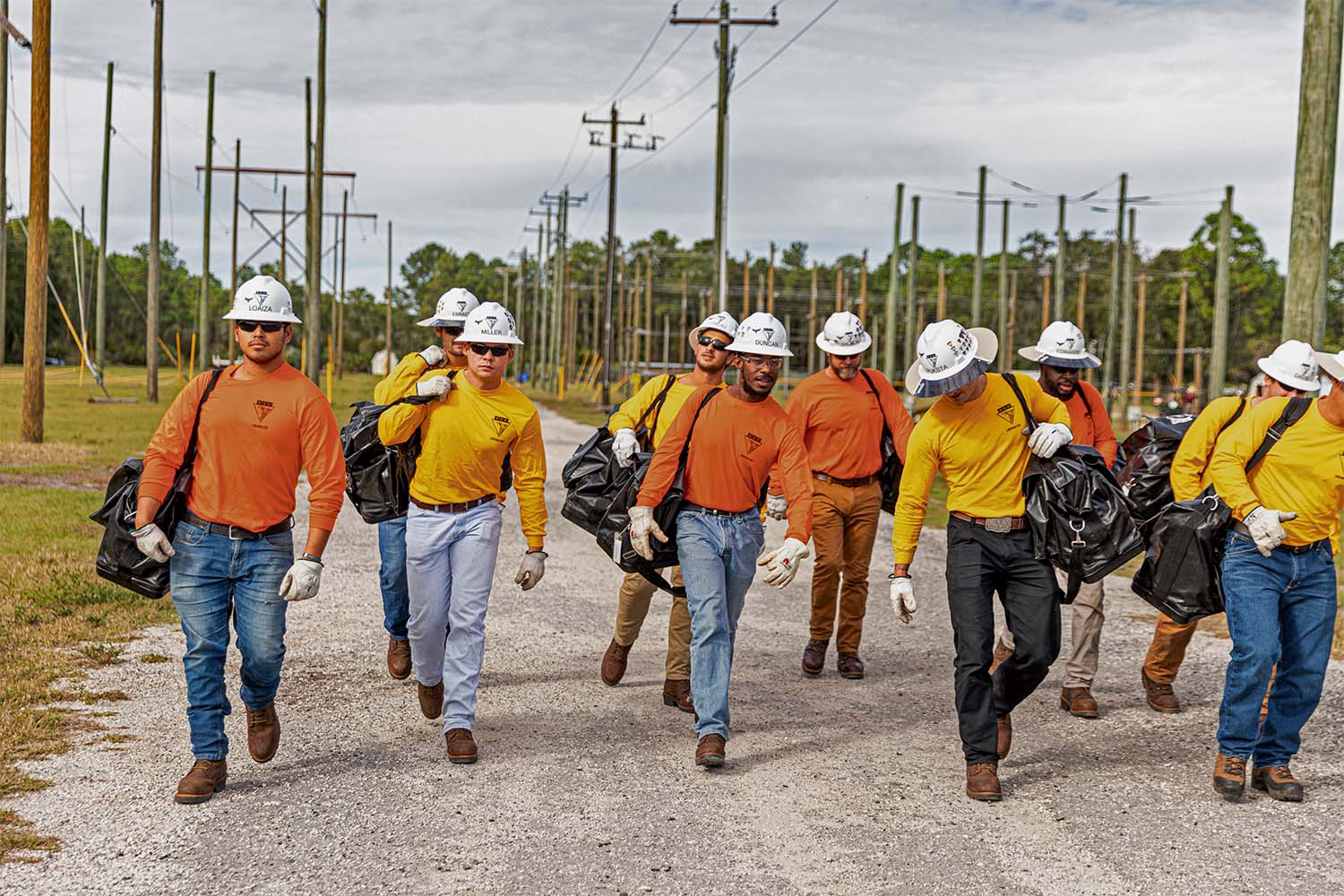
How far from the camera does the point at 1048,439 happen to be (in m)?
6.50

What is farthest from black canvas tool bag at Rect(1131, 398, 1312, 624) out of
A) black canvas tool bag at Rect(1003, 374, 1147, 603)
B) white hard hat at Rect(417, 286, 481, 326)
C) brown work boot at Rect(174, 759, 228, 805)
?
brown work boot at Rect(174, 759, 228, 805)

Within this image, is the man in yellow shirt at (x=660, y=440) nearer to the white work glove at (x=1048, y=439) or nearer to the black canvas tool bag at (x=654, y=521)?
the black canvas tool bag at (x=654, y=521)

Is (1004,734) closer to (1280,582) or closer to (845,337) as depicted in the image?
(1280,582)

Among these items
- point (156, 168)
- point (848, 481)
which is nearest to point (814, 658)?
point (848, 481)

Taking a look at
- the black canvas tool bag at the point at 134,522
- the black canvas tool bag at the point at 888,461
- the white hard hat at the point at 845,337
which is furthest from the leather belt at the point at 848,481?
the black canvas tool bag at the point at 134,522

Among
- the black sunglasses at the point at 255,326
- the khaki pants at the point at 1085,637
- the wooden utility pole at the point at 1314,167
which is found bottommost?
the khaki pants at the point at 1085,637

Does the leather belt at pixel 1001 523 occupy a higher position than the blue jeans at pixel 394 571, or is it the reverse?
the leather belt at pixel 1001 523

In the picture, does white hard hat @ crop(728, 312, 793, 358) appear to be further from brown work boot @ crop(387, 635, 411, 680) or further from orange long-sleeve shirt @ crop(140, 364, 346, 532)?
brown work boot @ crop(387, 635, 411, 680)

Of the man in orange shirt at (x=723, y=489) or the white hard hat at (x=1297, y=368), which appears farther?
the man in orange shirt at (x=723, y=489)

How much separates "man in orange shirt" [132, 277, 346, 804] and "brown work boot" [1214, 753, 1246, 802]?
13.5 ft

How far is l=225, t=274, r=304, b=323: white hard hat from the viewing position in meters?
6.09

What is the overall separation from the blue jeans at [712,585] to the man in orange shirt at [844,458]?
1629mm

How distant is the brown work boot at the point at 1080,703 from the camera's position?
7879mm

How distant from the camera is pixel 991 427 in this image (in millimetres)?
6582
